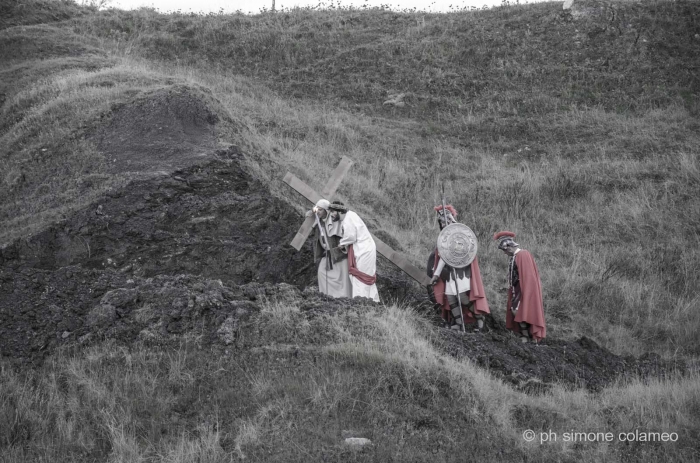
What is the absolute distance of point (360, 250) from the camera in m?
10.3

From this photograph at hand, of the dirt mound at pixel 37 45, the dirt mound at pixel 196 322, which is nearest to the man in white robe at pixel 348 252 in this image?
the dirt mound at pixel 196 322

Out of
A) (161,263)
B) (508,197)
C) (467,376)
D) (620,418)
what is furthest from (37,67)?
(620,418)

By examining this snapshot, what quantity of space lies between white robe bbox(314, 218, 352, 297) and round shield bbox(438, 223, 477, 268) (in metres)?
1.54

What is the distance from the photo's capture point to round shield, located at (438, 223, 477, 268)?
10.1 metres

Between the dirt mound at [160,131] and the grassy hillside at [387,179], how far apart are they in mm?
53

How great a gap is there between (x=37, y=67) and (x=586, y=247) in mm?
14454

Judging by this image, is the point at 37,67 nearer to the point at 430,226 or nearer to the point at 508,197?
the point at 430,226

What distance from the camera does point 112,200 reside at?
37.0ft

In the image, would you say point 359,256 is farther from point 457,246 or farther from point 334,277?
point 457,246

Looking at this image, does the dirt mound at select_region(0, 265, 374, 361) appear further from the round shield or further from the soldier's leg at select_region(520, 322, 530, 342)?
the soldier's leg at select_region(520, 322, 530, 342)

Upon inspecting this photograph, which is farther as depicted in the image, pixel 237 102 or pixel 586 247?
pixel 237 102

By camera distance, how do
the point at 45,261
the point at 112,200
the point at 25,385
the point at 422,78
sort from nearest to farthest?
the point at 25,385 → the point at 45,261 → the point at 112,200 → the point at 422,78

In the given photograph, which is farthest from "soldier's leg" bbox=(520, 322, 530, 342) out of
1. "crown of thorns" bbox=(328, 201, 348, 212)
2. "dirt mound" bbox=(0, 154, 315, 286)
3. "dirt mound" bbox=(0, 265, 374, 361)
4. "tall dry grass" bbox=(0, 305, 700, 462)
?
"dirt mound" bbox=(0, 154, 315, 286)

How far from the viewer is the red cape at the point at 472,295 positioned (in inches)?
402
